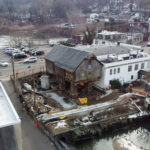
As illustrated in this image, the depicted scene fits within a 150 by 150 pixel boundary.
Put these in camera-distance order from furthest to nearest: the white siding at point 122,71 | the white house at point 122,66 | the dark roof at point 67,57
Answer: the white house at point 122,66, the white siding at point 122,71, the dark roof at point 67,57

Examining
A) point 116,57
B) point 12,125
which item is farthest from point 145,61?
point 12,125

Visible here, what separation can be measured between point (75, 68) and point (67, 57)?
334 cm

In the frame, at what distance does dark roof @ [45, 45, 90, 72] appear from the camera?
2317cm

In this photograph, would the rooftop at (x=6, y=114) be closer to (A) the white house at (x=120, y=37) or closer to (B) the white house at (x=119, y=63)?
(B) the white house at (x=119, y=63)

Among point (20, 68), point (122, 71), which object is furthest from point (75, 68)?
point (20, 68)

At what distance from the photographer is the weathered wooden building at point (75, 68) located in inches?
907

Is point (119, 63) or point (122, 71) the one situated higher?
point (119, 63)

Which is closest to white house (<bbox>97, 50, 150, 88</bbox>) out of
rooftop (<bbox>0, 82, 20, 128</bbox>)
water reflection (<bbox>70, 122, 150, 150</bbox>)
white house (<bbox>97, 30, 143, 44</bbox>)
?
water reflection (<bbox>70, 122, 150, 150</bbox>)

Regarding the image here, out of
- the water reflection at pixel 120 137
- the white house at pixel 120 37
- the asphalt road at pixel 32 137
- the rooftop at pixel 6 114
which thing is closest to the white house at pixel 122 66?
the water reflection at pixel 120 137

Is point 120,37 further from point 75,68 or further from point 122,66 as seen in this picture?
point 75,68

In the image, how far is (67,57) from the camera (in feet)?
83.1

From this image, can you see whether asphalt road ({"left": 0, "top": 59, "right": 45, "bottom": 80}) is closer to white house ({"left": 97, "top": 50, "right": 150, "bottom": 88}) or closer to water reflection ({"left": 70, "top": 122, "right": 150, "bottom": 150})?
white house ({"left": 97, "top": 50, "right": 150, "bottom": 88})

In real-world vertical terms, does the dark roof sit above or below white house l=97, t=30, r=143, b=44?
below

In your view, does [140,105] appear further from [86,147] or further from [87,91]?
[86,147]
